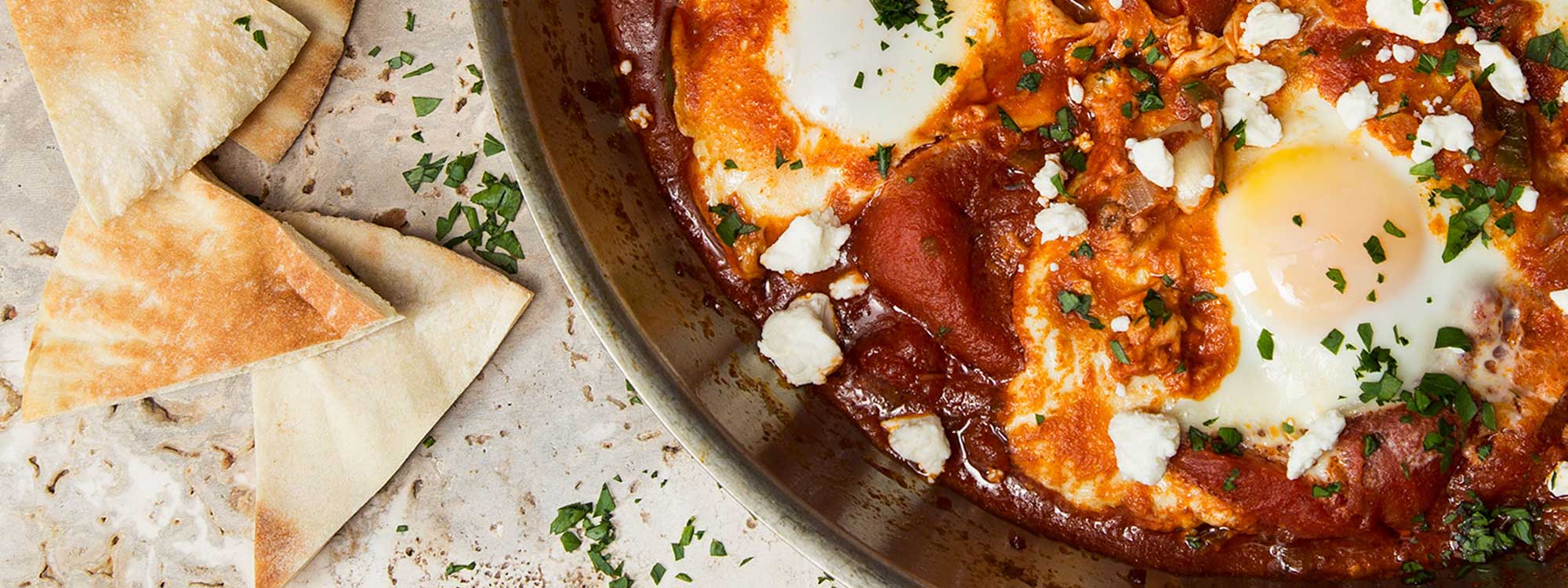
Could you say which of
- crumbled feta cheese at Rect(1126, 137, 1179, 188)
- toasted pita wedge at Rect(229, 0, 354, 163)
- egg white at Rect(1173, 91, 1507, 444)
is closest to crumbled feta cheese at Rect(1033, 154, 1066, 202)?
crumbled feta cheese at Rect(1126, 137, 1179, 188)

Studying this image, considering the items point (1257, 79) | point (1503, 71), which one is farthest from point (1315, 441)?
point (1503, 71)

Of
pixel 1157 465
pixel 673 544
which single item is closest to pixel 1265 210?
pixel 1157 465

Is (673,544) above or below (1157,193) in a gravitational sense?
below

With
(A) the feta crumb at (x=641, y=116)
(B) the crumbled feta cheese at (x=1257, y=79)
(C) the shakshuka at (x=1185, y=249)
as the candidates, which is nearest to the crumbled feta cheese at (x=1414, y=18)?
(C) the shakshuka at (x=1185, y=249)

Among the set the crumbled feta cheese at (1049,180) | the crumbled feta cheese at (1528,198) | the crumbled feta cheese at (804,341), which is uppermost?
the crumbled feta cheese at (1049,180)

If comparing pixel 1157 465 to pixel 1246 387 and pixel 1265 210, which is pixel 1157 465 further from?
pixel 1265 210

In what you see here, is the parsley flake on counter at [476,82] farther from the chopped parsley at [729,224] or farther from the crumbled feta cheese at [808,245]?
the crumbled feta cheese at [808,245]

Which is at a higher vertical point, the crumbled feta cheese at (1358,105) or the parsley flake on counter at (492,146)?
the crumbled feta cheese at (1358,105)
